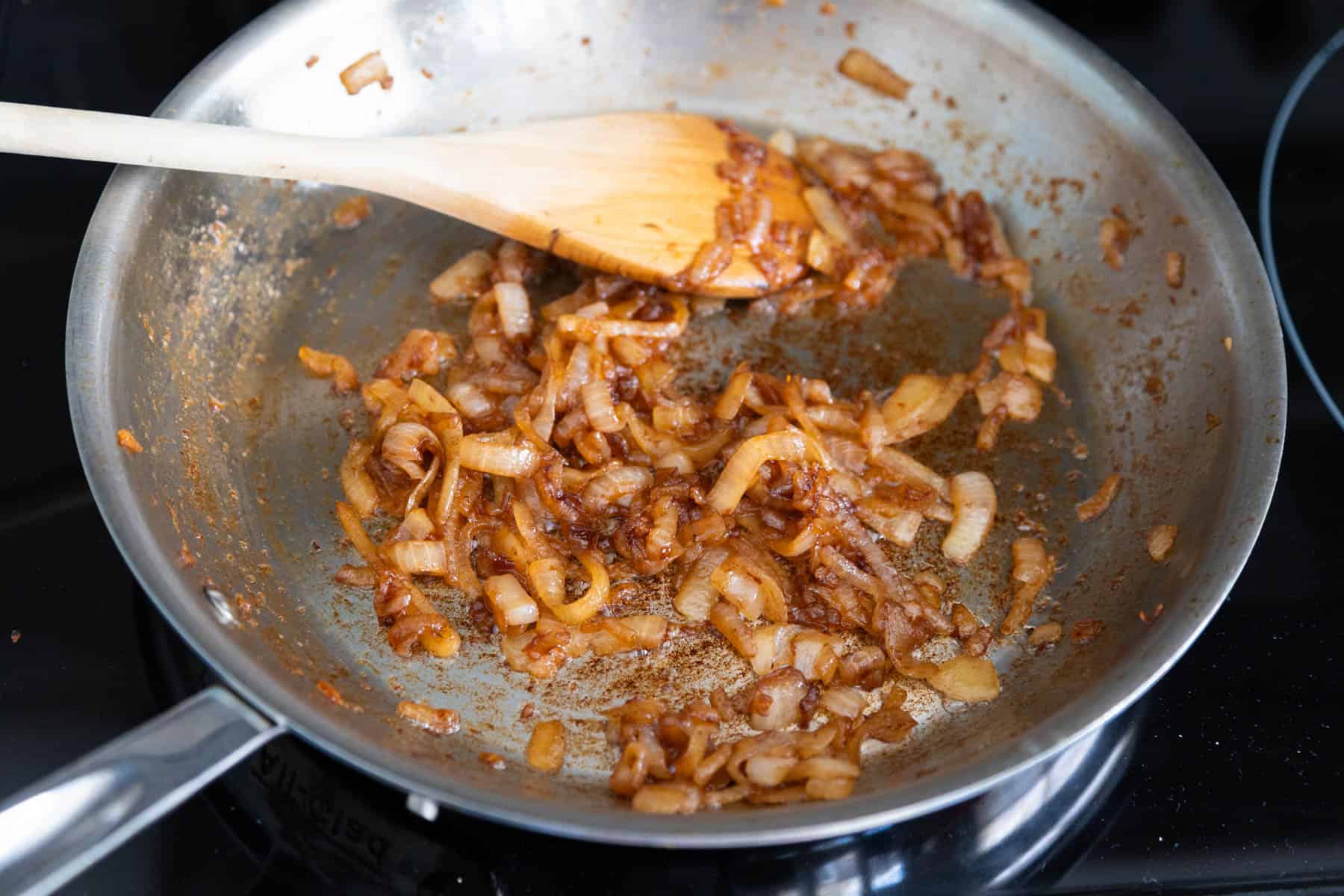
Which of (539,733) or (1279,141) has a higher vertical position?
(1279,141)

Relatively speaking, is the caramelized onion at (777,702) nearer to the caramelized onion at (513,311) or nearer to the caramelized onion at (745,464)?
the caramelized onion at (745,464)

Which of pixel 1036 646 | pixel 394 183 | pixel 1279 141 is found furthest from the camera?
pixel 1279 141

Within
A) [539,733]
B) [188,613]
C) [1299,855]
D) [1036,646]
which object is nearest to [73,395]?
[188,613]

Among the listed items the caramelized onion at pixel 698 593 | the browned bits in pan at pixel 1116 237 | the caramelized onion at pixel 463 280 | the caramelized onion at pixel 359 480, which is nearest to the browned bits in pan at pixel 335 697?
the caramelized onion at pixel 359 480

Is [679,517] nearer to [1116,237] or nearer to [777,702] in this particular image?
[777,702]

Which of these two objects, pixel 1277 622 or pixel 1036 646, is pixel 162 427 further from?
pixel 1277 622

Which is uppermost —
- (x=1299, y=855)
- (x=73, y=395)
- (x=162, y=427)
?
(x=73, y=395)

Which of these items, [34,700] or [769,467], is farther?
[769,467]
